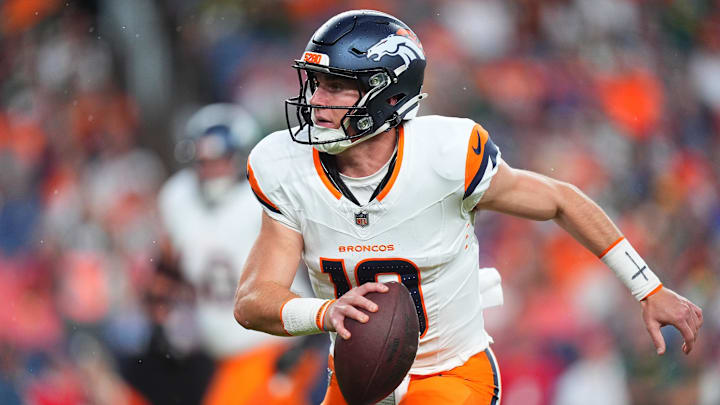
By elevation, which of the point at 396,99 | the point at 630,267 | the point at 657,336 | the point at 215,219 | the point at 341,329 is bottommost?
the point at 215,219

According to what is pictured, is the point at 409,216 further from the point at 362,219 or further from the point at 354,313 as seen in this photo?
the point at 354,313

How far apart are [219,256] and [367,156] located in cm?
245

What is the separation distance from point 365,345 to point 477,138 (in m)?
0.66

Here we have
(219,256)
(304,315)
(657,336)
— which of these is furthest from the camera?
(219,256)

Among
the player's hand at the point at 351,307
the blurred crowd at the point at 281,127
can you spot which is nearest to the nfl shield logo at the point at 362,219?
the player's hand at the point at 351,307

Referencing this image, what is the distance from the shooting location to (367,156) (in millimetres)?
2287

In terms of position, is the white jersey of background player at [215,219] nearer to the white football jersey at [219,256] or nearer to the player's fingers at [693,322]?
the white football jersey at [219,256]

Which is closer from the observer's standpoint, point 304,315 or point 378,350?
point 378,350

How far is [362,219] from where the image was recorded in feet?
7.25

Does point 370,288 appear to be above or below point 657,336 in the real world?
above

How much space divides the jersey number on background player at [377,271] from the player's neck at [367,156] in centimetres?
22

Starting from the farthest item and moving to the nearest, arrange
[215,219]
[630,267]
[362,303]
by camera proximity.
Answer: [215,219] → [630,267] → [362,303]

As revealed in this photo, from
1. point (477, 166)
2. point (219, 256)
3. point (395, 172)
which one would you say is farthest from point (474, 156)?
point (219, 256)

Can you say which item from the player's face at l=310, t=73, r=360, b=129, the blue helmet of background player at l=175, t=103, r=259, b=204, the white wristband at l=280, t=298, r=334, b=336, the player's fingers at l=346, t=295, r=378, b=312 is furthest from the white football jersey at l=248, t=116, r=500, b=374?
the blue helmet of background player at l=175, t=103, r=259, b=204
